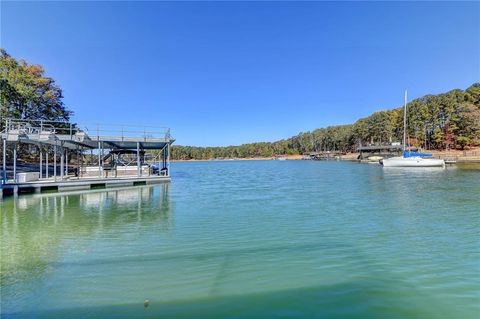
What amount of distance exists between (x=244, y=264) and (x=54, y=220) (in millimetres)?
9137

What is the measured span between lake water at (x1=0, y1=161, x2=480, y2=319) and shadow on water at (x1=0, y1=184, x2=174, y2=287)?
0.20 feet

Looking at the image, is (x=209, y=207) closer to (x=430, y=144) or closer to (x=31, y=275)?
(x=31, y=275)

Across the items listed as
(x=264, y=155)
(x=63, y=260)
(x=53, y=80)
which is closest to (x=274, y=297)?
(x=63, y=260)

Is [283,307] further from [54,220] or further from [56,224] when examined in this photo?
[54,220]

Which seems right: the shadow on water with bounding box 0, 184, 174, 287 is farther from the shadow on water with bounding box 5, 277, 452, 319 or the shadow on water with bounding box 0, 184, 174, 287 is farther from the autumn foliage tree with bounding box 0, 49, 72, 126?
the autumn foliage tree with bounding box 0, 49, 72, 126

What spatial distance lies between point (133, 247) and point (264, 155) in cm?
15421

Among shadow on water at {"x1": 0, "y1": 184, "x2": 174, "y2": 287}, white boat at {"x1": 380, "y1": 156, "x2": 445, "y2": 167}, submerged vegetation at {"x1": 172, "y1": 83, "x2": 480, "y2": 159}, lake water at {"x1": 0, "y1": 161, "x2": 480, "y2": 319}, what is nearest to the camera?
lake water at {"x1": 0, "y1": 161, "x2": 480, "y2": 319}

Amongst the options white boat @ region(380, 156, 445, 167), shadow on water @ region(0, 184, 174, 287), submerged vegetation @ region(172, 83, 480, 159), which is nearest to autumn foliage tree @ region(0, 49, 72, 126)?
shadow on water @ region(0, 184, 174, 287)

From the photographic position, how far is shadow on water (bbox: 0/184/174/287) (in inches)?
288

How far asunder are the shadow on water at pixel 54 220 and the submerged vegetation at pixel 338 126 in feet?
67.8

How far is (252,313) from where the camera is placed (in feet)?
15.5

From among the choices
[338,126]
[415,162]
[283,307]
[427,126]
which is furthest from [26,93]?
[338,126]

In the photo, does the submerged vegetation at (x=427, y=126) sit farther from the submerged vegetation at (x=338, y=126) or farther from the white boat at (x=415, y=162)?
the white boat at (x=415, y=162)

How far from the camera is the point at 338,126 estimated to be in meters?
136
